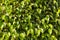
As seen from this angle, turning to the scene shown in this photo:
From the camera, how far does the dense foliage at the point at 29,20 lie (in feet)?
9.62

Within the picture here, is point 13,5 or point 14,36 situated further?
point 13,5

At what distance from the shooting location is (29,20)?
9.73 feet

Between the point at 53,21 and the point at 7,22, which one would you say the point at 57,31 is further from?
the point at 7,22

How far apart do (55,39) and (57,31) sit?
161 millimetres

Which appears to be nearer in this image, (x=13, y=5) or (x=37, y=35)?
(x=37, y=35)

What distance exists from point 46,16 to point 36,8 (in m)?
0.24

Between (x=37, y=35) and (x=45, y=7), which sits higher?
(x=45, y=7)

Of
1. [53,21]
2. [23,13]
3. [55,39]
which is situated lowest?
[55,39]

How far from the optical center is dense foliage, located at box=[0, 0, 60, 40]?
9.62ft

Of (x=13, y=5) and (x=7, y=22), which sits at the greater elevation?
(x=13, y=5)

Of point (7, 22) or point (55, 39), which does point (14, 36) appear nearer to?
point (7, 22)

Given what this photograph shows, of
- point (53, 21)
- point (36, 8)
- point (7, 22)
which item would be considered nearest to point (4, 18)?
point (7, 22)

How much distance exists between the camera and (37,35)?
2916 mm

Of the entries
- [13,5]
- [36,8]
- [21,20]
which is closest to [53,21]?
[36,8]
